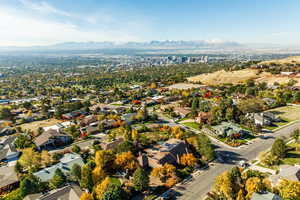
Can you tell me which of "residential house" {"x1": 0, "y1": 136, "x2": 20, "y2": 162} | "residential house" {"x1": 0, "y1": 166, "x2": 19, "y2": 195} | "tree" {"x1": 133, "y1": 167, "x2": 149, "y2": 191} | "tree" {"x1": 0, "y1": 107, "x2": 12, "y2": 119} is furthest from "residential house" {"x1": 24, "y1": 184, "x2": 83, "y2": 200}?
"tree" {"x1": 0, "y1": 107, "x2": 12, "y2": 119}

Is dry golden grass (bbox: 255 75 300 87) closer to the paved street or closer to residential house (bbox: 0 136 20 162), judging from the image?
the paved street

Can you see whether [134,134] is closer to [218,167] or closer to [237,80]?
[218,167]

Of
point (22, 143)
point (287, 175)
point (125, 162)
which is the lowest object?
point (22, 143)

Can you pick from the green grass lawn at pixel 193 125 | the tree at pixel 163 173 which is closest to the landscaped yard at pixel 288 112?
the green grass lawn at pixel 193 125

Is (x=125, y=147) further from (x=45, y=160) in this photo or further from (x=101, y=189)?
(x=45, y=160)

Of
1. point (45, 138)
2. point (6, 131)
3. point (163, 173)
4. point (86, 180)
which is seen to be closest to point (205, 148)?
point (163, 173)
